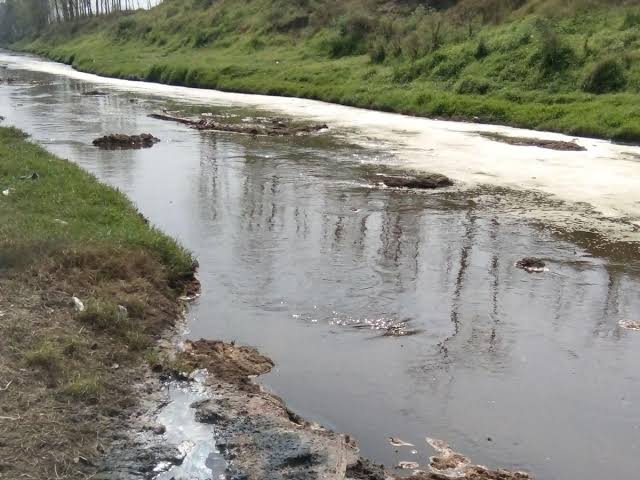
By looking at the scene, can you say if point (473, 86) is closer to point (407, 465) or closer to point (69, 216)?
point (69, 216)

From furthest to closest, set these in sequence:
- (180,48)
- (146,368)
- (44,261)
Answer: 1. (180,48)
2. (44,261)
3. (146,368)

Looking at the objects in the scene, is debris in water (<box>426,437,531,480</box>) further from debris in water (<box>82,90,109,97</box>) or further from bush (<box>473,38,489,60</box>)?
debris in water (<box>82,90,109,97</box>)

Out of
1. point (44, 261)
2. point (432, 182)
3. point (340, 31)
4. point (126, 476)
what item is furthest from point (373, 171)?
point (340, 31)

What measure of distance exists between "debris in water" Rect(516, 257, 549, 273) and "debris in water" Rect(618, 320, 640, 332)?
1.75 meters

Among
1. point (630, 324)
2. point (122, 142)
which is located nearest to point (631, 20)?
point (122, 142)

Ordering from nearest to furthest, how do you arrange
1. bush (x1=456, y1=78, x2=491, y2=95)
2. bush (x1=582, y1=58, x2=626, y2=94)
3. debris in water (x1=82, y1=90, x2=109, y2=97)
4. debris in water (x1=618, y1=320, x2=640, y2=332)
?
1. debris in water (x1=618, y1=320, x2=640, y2=332)
2. bush (x1=582, y1=58, x2=626, y2=94)
3. bush (x1=456, y1=78, x2=491, y2=95)
4. debris in water (x1=82, y1=90, x2=109, y2=97)

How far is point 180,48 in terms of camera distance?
177ft

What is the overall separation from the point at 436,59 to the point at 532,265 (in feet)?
76.4

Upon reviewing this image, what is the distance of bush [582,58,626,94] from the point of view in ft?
81.7

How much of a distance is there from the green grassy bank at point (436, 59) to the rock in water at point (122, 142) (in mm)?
11706

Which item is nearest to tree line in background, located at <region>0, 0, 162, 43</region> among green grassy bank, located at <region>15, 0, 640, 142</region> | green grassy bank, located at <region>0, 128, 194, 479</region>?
green grassy bank, located at <region>15, 0, 640, 142</region>

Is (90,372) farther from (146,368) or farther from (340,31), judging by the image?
(340,31)

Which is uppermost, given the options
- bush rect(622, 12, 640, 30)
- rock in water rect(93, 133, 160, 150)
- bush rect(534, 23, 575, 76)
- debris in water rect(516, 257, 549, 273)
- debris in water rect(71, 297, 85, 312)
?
Result: bush rect(622, 12, 640, 30)

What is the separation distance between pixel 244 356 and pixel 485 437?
2574 millimetres
